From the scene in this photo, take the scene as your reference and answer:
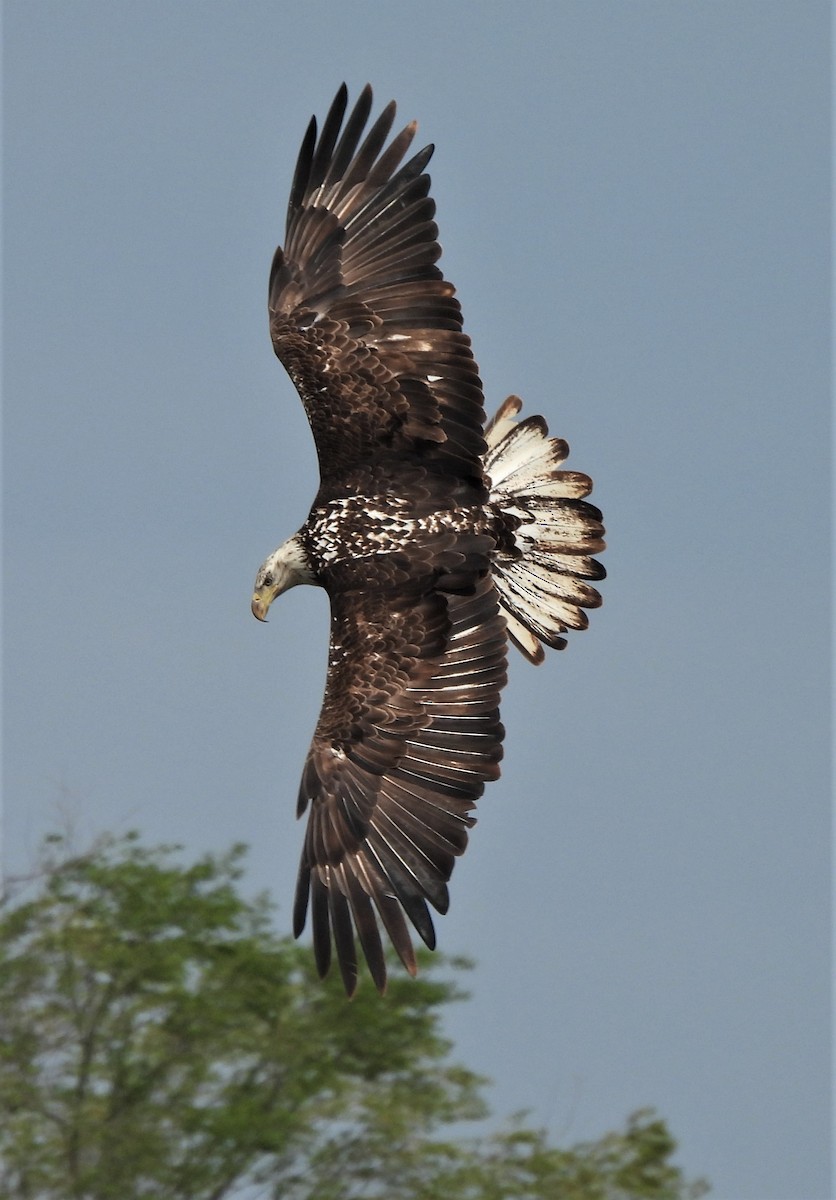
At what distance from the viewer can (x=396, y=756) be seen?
1120 cm

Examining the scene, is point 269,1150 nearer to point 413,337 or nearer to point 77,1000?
point 77,1000

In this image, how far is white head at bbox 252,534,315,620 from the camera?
39.4ft

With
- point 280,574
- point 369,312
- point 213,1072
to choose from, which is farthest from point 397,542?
point 213,1072

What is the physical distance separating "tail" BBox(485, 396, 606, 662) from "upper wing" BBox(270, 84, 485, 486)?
616 mm

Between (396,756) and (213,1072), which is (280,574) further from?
(213,1072)

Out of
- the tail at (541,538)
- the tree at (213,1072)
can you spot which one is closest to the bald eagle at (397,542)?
the tail at (541,538)

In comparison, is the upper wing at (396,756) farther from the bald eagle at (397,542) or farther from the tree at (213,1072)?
the tree at (213,1072)

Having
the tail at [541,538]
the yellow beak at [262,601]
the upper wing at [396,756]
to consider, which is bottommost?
the upper wing at [396,756]

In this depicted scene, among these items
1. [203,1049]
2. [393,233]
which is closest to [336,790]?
[393,233]

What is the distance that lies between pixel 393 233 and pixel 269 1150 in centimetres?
1286

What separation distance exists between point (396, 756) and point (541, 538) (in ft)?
5.81

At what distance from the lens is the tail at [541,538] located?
12383mm

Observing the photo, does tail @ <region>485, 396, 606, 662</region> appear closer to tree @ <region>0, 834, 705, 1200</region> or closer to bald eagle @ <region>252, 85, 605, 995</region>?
bald eagle @ <region>252, 85, 605, 995</region>

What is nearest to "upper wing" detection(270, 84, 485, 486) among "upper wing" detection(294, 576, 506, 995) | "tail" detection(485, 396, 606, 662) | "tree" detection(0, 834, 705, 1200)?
"tail" detection(485, 396, 606, 662)
